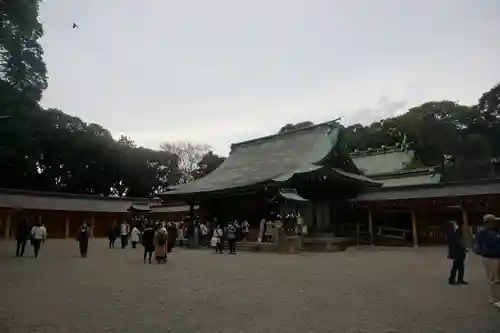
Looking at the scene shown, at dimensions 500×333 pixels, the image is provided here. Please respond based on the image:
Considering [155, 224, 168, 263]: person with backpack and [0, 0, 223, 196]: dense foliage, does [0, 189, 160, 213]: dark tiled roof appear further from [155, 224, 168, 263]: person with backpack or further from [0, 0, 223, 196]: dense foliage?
[155, 224, 168, 263]: person with backpack

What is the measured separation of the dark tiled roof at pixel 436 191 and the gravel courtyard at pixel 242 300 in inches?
443

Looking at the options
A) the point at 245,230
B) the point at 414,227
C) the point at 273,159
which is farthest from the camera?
the point at 273,159

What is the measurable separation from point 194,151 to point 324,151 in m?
35.2

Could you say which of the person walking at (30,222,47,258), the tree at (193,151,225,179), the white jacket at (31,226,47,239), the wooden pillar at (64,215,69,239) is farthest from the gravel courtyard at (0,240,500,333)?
the tree at (193,151,225,179)

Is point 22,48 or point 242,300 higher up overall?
point 22,48

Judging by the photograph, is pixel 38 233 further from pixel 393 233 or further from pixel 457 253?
pixel 393 233

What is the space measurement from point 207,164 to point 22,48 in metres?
31.0

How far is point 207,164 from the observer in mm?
57438

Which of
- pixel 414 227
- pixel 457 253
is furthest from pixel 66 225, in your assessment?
pixel 457 253

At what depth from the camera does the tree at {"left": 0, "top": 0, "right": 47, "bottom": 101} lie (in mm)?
19344

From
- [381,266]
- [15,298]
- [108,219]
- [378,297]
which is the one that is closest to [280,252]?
[381,266]

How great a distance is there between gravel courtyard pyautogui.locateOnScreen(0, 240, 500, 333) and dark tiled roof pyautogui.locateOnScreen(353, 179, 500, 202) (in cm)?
1126

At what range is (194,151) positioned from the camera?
6088 centimetres

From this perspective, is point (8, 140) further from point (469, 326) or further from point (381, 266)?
point (469, 326)
